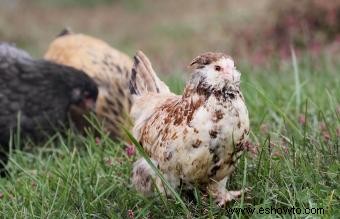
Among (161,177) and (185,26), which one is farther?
(185,26)

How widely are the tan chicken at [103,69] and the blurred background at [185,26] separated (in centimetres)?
169

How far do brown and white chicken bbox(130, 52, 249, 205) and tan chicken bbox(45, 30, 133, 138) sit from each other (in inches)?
77.3

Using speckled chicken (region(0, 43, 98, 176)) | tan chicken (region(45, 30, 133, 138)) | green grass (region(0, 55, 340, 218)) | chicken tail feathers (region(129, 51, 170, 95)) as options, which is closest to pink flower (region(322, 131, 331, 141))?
green grass (region(0, 55, 340, 218))

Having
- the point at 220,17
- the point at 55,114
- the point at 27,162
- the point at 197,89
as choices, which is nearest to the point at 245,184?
the point at 197,89

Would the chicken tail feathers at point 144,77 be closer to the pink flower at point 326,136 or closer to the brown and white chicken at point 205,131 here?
the brown and white chicken at point 205,131

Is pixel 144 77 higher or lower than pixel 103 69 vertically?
higher

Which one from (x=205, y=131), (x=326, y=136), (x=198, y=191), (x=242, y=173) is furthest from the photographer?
(x=326, y=136)

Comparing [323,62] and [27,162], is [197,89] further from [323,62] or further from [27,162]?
[323,62]

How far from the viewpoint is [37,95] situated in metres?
4.84

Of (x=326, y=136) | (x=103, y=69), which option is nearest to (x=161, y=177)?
(x=326, y=136)

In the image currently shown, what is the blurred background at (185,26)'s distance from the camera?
7.87 metres

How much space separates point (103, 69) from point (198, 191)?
9.17ft

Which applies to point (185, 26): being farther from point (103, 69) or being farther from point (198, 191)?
point (198, 191)

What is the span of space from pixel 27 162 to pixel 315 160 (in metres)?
2.04
